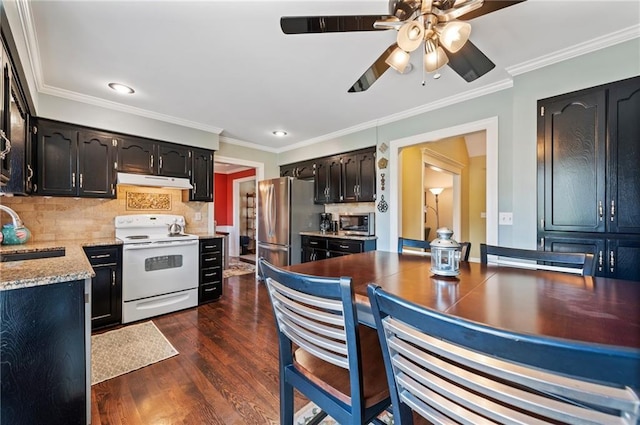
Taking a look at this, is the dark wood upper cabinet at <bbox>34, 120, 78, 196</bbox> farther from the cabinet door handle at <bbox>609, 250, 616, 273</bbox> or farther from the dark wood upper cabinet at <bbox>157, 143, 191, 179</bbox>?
the cabinet door handle at <bbox>609, 250, 616, 273</bbox>

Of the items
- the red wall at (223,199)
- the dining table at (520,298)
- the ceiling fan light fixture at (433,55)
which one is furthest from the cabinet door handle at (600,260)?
the red wall at (223,199)

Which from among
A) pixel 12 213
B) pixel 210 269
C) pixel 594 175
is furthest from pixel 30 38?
pixel 594 175

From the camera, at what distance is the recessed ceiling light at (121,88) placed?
276cm

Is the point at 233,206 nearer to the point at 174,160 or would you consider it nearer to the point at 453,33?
the point at 174,160

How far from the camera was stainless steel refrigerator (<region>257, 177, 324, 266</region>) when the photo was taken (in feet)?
14.6

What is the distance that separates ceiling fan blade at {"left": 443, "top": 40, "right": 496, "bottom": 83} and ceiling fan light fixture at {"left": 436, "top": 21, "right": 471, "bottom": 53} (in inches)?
9.2

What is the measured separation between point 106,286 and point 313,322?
9.60 ft

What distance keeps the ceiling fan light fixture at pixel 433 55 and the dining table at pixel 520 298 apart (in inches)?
47.5

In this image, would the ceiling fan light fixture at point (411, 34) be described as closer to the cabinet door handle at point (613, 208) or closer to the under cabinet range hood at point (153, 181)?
the cabinet door handle at point (613, 208)

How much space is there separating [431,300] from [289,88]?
2530 mm

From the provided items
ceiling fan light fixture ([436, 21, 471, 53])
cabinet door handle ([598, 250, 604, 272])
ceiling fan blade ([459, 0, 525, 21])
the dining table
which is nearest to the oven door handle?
the dining table

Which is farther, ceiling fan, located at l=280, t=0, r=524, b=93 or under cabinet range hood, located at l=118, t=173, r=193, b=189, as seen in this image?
under cabinet range hood, located at l=118, t=173, r=193, b=189

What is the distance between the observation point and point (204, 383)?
1952 millimetres

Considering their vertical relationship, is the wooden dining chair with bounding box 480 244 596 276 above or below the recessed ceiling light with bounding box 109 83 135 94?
below
